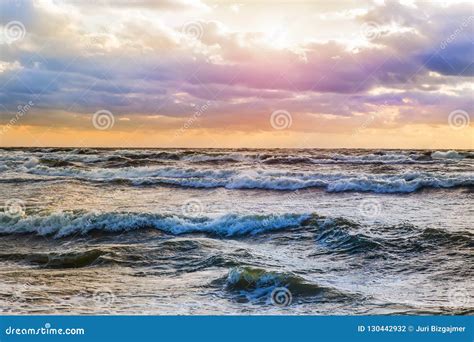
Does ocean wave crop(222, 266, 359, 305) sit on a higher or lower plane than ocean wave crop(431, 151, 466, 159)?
lower

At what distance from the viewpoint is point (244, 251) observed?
1079 centimetres

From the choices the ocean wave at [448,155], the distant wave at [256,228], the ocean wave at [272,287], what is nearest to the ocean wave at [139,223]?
the distant wave at [256,228]

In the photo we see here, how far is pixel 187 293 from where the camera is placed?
8070 mm

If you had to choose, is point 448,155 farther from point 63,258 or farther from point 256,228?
point 63,258

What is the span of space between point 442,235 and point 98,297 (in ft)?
23.2

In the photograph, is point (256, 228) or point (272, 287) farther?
point (256, 228)

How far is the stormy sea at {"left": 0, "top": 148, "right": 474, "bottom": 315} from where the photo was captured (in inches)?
304

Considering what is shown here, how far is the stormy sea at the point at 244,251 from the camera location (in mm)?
7719

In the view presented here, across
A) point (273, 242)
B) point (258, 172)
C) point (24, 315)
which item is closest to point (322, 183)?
point (258, 172)

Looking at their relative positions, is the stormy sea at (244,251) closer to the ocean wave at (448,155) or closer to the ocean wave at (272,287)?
the ocean wave at (272,287)

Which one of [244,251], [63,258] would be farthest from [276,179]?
Answer: [63,258]

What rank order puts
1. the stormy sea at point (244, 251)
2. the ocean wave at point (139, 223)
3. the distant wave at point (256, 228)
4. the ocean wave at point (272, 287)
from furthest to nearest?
1. the ocean wave at point (139, 223)
2. the distant wave at point (256, 228)
3. the ocean wave at point (272, 287)
4. the stormy sea at point (244, 251)

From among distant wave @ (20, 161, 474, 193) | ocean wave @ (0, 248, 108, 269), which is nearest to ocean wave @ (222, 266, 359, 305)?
ocean wave @ (0, 248, 108, 269)

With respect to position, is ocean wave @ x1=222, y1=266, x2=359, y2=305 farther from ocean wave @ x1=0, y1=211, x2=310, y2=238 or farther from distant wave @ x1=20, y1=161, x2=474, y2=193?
distant wave @ x1=20, y1=161, x2=474, y2=193
